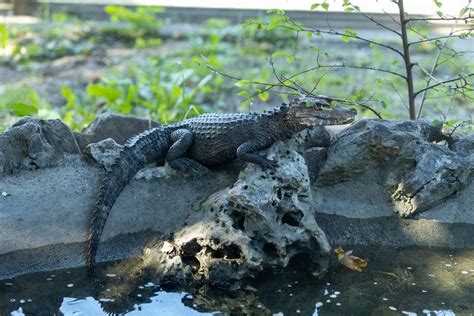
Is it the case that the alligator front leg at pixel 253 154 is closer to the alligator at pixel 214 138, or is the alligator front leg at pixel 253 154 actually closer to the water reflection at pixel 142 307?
the alligator at pixel 214 138

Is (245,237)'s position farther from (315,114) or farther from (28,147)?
(28,147)

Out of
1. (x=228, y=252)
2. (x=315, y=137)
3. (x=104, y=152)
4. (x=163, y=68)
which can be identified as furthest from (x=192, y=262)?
(x=163, y=68)

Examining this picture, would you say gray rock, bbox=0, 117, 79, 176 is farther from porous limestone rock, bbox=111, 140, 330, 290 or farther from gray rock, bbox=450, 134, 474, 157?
gray rock, bbox=450, 134, 474, 157

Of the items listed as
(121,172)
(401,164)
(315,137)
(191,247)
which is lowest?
(191,247)

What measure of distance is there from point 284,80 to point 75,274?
220 cm

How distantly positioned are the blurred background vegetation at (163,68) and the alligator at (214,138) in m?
1.29

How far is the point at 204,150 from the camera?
5316 millimetres

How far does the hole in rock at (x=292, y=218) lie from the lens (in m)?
4.55

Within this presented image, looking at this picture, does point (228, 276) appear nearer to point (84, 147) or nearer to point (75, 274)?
point (75, 274)

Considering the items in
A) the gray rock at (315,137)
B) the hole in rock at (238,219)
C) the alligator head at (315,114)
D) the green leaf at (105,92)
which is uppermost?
the alligator head at (315,114)

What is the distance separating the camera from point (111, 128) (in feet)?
19.3

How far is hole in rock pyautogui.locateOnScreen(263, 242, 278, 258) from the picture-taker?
445 cm

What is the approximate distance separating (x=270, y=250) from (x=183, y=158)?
1194 millimetres

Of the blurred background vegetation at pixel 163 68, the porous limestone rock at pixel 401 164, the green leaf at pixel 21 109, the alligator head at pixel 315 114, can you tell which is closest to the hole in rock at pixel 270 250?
the porous limestone rock at pixel 401 164
